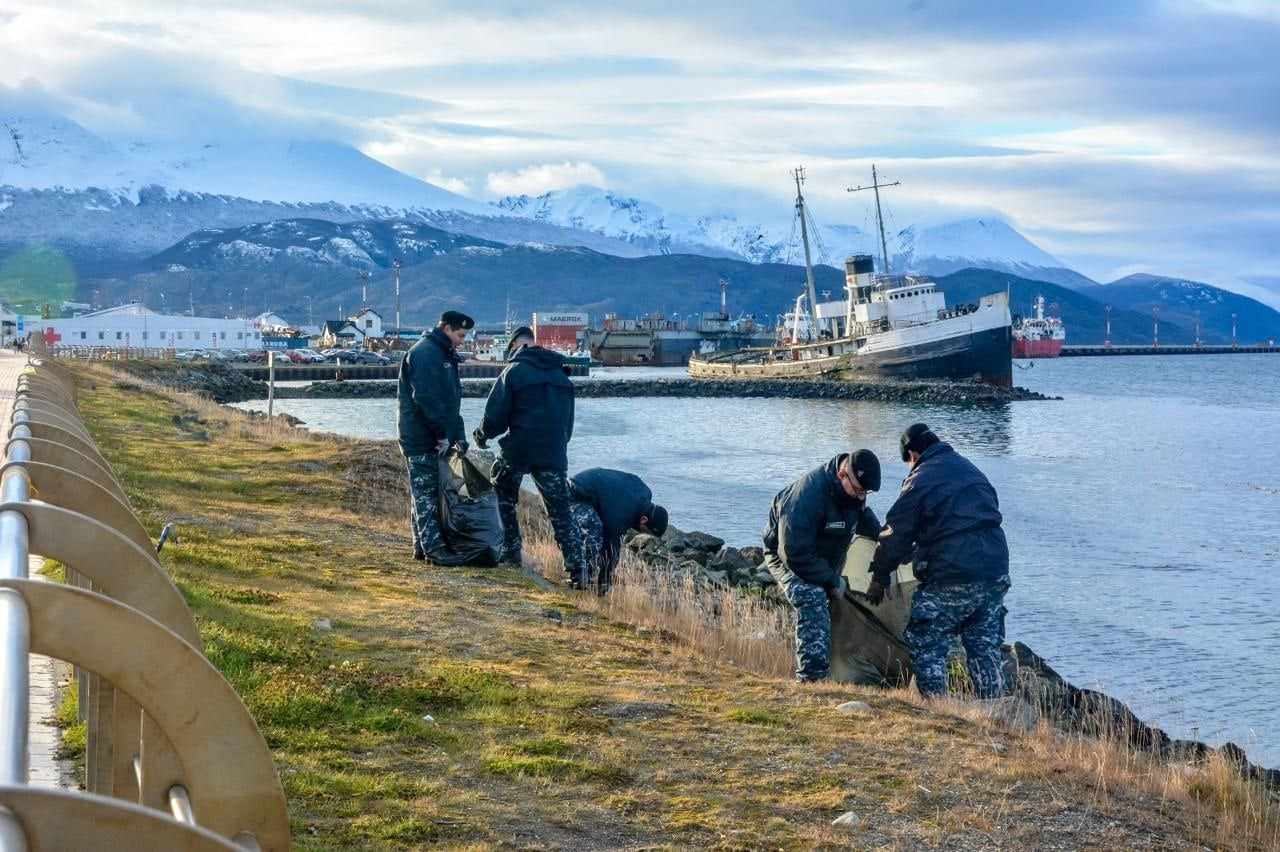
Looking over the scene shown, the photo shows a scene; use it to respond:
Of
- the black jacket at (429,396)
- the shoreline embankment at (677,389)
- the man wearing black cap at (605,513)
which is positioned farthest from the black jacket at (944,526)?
the shoreline embankment at (677,389)

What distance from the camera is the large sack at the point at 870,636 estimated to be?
9.40 metres

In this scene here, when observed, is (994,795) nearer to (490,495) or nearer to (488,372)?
(490,495)

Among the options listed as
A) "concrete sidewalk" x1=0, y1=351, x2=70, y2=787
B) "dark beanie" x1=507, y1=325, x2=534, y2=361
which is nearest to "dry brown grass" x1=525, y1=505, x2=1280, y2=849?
"dark beanie" x1=507, y1=325, x2=534, y2=361

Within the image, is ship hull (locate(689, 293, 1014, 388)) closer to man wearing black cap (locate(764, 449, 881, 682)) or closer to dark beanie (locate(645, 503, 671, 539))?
dark beanie (locate(645, 503, 671, 539))

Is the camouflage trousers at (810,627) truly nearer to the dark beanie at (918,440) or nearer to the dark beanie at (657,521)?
the dark beanie at (918,440)

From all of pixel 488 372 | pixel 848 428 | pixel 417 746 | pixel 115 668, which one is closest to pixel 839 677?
pixel 417 746

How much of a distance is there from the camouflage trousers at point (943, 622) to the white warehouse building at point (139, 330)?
108391mm

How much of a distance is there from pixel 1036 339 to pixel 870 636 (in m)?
188

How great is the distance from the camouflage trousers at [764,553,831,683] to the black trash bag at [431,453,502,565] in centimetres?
357

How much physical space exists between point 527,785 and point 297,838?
1.29m

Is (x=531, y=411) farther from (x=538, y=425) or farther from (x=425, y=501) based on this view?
(x=425, y=501)

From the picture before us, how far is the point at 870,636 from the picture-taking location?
9.48m

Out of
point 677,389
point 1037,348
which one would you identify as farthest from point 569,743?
point 1037,348

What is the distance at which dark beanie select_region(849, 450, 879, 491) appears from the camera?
8.52 metres
